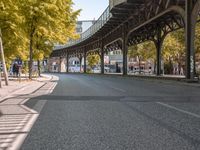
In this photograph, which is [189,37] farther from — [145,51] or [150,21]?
[145,51]

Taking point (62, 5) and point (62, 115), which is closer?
point (62, 115)

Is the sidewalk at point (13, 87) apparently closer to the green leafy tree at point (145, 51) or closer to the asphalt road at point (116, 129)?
the asphalt road at point (116, 129)

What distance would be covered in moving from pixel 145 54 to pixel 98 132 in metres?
72.5

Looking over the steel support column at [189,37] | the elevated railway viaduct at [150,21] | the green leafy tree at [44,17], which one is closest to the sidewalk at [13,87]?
the green leafy tree at [44,17]

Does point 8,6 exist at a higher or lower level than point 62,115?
higher

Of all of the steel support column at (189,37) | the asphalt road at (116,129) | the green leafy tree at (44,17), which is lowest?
the asphalt road at (116,129)

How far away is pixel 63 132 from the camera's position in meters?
8.62

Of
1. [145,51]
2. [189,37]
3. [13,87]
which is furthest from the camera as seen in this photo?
[145,51]

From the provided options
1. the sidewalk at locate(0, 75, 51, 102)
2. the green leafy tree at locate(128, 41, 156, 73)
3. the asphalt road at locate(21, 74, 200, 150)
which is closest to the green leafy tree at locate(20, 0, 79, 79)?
the sidewalk at locate(0, 75, 51, 102)

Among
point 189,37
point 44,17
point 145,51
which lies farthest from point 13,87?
point 145,51

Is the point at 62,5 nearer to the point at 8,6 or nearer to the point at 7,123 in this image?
the point at 8,6

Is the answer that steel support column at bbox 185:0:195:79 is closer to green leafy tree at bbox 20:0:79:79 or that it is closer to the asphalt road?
green leafy tree at bbox 20:0:79:79

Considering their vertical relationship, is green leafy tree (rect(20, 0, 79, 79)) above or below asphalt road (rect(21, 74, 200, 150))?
above

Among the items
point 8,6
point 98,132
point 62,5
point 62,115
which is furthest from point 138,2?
point 98,132
